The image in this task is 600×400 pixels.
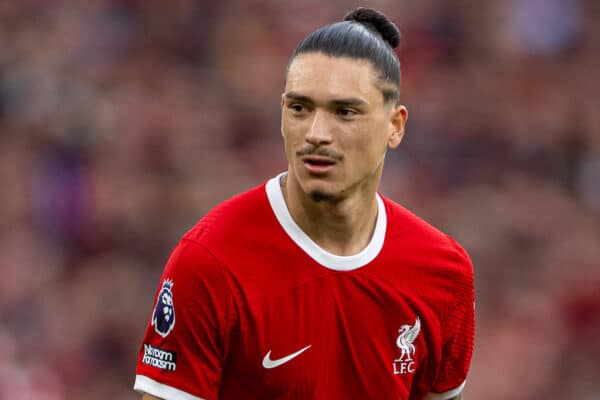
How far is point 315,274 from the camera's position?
3.39 m

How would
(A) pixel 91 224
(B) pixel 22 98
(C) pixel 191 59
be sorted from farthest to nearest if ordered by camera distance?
(C) pixel 191 59
(B) pixel 22 98
(A) pixel 91 224

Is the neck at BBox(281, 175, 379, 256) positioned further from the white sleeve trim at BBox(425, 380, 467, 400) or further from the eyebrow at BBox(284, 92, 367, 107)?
the white sleeve trim at BBox(425, 380, 467, 400)

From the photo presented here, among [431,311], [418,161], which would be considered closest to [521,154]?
[418,161]

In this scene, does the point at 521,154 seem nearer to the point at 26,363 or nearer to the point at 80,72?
the point at 80,72

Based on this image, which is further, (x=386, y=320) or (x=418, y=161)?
(x=418, y=161)

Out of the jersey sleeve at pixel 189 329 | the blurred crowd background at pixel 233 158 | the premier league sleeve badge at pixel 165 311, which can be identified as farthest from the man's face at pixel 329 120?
the blurred crowd background at pixel 233 158

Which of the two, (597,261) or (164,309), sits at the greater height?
(597,261)

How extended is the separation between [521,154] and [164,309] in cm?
602

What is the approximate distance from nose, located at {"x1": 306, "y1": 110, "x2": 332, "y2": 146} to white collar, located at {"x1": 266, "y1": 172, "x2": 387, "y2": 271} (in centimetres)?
34

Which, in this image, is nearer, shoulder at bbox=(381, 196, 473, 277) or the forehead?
the forehead

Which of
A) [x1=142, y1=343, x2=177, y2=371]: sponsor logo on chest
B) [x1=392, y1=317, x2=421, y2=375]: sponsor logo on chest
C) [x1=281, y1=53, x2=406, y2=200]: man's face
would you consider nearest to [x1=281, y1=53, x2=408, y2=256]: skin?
[x1=281, y1=53, x2=406, y2=200]: man's face

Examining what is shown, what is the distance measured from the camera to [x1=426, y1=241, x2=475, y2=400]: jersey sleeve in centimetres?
369

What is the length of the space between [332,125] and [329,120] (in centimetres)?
2

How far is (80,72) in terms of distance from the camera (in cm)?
Result: 868
